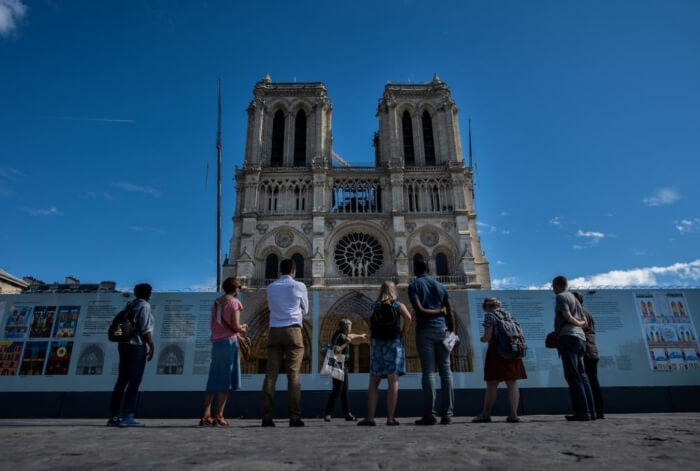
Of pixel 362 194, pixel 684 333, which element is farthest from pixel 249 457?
pixel 362 194

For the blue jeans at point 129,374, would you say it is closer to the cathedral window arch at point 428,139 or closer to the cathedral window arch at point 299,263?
the cathedral window arch at point 299,263

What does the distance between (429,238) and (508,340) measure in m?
19.8

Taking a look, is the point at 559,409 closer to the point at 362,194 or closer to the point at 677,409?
the point at 677,409

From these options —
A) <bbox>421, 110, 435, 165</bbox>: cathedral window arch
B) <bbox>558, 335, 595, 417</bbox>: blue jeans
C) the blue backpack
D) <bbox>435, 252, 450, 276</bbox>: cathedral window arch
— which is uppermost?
<bbox>421, 110, 435, 165</bbox>: cathedral window arch

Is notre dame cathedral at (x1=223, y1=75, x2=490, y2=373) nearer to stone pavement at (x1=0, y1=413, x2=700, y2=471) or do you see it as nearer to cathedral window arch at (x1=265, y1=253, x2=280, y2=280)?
cathedral window arch at (x1=265, y1=253, x2=280, y2=280)

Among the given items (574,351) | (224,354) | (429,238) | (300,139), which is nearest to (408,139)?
(300,139)

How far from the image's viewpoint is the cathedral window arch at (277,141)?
91.1 ft

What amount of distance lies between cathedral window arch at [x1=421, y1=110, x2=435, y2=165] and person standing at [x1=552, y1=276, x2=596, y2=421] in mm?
23211

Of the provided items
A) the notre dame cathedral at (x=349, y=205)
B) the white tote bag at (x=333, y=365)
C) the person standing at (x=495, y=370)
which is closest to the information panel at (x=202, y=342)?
the white tote bag at (x=333, y=365)

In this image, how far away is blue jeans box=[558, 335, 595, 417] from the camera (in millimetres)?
4965

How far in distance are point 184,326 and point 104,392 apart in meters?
1.97

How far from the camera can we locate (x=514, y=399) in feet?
16.9

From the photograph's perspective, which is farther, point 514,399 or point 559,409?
point 559,409

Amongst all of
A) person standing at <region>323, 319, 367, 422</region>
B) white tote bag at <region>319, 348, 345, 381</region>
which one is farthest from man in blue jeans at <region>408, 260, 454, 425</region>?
white tote bag at <region>319, 348, 345, 381</region>
